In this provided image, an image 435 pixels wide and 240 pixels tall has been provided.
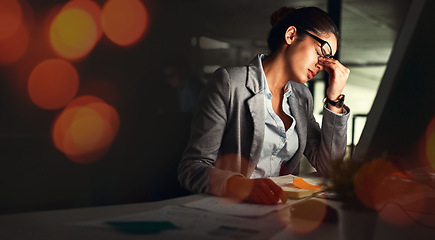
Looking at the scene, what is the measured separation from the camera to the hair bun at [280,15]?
58.1 inches

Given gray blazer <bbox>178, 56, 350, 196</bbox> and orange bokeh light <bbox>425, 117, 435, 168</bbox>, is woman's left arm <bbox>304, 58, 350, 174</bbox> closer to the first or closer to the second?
gray blazer <bbox>178, 56, 350, 196</bbox>

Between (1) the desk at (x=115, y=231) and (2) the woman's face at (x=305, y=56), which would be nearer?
(1) the desk at (x=115, y=231)

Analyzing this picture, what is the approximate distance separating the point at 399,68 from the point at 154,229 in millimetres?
492

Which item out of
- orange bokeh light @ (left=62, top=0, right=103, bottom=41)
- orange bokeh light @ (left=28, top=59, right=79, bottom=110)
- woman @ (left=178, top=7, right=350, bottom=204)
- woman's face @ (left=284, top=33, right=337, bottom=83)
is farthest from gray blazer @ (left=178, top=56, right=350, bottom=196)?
orange bokeh light @ (left=62, top=0, right=103, bottom=41)

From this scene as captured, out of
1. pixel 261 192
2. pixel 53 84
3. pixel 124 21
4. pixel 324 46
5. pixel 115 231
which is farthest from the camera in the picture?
pixel 124 21

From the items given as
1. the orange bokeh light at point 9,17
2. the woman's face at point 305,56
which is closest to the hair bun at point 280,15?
the woman's face at point 305,56

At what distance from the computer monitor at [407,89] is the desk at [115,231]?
136 mm

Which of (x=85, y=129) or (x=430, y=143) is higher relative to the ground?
(x=430, y=143)

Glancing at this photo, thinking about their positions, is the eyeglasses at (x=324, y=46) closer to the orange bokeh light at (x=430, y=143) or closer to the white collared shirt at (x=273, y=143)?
the white collared shirt at (x=273, y=143)

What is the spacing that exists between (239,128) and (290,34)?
37 cm

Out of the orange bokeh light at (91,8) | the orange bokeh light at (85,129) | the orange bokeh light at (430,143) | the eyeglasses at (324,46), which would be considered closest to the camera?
the orange bokeh light at (430,143)

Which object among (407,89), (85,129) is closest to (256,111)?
(407,89)

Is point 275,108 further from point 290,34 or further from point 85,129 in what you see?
point 85,129

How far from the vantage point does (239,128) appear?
136cm
